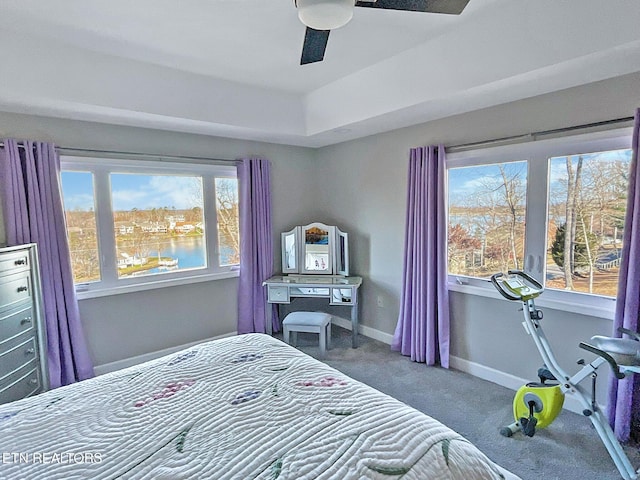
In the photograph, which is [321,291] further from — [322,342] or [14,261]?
[14,261]

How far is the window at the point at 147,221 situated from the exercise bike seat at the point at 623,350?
3333 millimetres

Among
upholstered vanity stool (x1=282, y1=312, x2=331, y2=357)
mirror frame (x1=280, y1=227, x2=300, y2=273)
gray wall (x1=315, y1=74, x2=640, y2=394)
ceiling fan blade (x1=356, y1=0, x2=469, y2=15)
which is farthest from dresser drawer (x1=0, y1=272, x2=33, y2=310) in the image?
gray wall (x1=315, y1=74, x2=640, y2=394)

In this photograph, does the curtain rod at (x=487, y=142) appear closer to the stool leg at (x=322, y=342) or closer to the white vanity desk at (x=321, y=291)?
the white vanity desk at (x=321, y=291)

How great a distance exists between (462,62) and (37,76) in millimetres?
2862

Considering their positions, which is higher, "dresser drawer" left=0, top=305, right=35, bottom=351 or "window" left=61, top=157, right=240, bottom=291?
"window" left=61, top=157, right=240, bottom=291

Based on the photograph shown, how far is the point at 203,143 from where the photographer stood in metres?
3.60

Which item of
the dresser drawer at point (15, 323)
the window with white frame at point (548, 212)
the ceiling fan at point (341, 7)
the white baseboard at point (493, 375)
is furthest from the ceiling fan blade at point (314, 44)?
the white baseboard at point (493, 375)

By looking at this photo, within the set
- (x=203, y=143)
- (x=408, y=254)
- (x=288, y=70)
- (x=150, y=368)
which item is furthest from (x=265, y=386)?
(x=203, y=143)

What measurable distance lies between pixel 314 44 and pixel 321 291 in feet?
8.17

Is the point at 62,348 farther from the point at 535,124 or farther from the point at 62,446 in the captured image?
A: the point at 535,124

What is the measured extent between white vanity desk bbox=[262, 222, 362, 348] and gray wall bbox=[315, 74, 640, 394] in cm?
28

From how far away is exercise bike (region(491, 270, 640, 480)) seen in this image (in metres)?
1.75

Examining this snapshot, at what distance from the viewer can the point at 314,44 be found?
5.66 ft

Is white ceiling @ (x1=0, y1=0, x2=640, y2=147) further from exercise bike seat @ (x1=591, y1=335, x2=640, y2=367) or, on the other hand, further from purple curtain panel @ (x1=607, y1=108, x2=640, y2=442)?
exercise bike seat @ (x1=591, y1=335, x2=640, y2=367)
